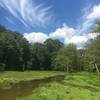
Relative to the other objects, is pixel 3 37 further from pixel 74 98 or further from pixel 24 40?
pixel 74 98

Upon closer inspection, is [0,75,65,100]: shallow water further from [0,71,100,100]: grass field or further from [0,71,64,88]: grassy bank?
[0,71,64,88]: grassy bank

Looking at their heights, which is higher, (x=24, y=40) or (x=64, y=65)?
(x=24, y=40)

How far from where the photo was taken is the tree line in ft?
375

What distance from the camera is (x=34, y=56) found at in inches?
5827

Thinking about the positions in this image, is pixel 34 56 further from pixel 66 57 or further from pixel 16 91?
pixel 16 91

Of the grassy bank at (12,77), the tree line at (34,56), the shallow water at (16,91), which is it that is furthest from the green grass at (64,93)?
the tree line at (34,56)

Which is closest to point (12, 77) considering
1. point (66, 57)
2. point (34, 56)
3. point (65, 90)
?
point (65, 90)

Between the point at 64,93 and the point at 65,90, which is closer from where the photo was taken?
the point at 64,93

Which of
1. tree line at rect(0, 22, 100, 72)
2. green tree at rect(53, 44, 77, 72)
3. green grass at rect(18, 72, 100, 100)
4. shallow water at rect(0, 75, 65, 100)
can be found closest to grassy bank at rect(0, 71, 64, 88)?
shallow water at rect(0, 75, 65, 100)

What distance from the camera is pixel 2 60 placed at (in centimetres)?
11450

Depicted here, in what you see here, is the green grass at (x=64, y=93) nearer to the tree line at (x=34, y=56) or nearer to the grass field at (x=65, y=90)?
the grass field at (x=65, y=90)

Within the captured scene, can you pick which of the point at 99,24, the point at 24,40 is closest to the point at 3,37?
the point at 24,40

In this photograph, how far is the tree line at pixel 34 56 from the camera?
114 metres

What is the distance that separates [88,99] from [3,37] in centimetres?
9415
